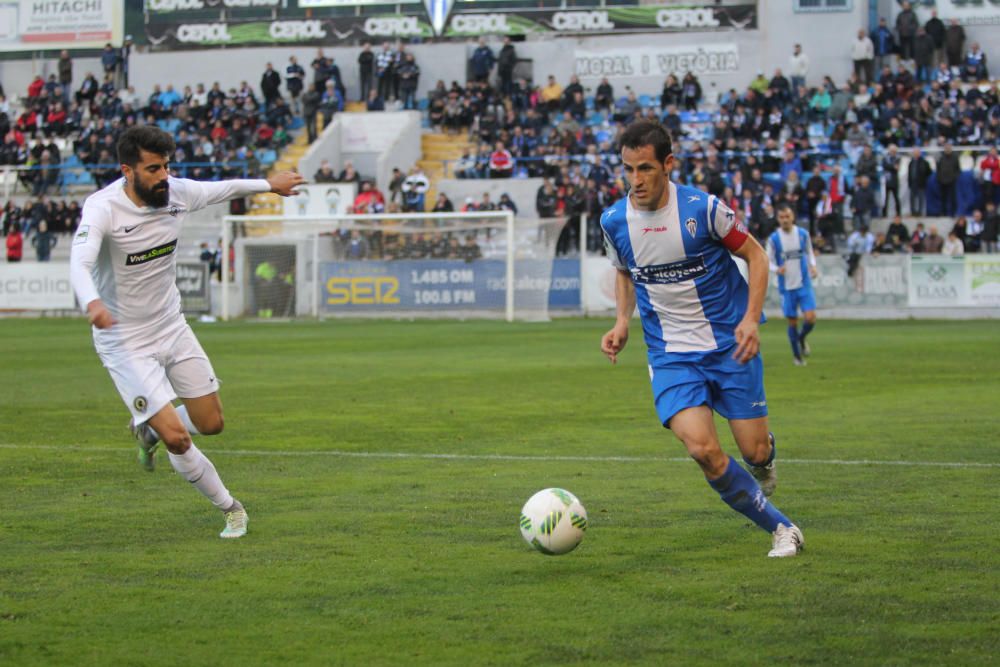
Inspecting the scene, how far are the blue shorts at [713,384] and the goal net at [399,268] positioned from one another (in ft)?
87.6

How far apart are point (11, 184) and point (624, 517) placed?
40.3 meters

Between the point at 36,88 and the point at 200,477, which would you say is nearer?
the point at 200,477

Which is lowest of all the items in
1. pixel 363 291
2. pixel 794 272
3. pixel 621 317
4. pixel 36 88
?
pixel 363 291

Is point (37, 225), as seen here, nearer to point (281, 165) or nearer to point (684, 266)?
point (281, 165)

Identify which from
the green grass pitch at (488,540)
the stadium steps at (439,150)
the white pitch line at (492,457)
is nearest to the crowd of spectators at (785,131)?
the stadium steps at (439,150)

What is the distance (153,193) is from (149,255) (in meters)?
0.36

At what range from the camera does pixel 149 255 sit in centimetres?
786

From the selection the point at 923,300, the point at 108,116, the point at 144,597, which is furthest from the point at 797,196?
the point at 144,597

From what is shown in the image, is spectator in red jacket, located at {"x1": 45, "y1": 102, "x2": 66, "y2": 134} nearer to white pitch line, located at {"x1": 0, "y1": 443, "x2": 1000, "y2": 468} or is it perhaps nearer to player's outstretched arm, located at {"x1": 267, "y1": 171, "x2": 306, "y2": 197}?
white pitch line, located at {"x1": 0, "y1": 443, "x2": 1000, "y2": 468}

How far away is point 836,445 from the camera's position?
37.4 ft

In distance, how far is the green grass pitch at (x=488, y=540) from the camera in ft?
17.3

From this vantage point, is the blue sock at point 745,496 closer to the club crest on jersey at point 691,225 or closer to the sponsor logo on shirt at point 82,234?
the club crest on jersey at point 691,225

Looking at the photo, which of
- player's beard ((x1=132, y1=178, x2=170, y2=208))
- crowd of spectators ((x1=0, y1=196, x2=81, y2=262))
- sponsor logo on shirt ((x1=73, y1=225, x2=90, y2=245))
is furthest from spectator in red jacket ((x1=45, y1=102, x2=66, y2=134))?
sponsor logo on shirt ((x1=73, y1=225, x2=90, y2=245))

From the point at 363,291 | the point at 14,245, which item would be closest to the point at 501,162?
the point at 363,291
